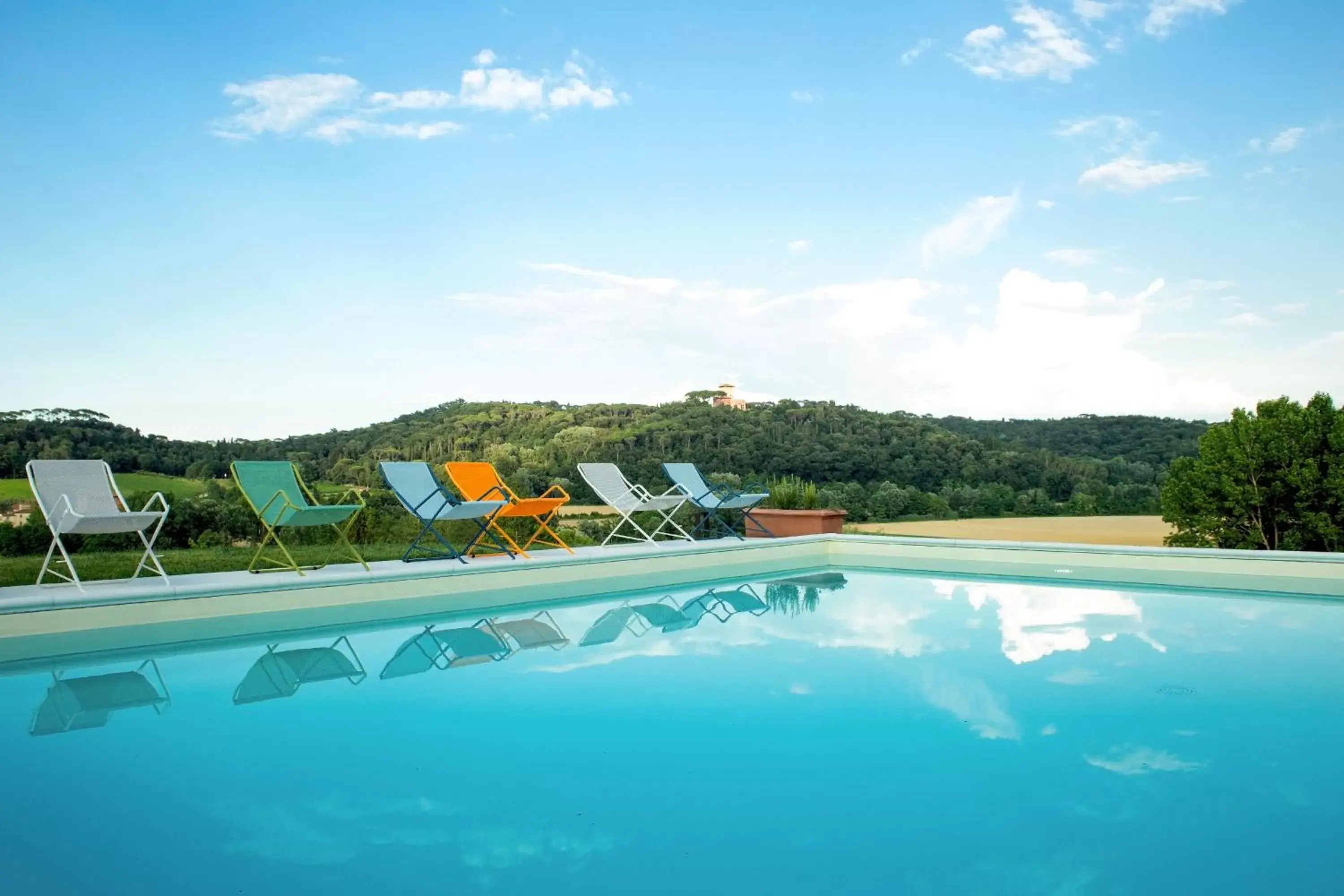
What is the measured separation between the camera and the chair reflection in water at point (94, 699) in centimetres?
356

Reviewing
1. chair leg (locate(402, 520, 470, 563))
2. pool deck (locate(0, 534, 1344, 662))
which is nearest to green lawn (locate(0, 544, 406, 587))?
chair leg (locate(402, 520, 470, 563))

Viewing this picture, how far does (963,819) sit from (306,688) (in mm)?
2933

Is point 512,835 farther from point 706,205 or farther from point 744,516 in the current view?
point 706,205

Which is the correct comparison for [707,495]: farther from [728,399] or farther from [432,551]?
[728,399]

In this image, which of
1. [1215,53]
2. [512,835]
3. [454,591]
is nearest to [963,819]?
[512,835]

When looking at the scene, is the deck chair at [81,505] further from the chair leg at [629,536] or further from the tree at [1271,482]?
the tree at [1271,482]

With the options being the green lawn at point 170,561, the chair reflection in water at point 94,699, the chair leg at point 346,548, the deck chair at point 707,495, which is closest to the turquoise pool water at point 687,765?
the chair reflection in water at point 94,699

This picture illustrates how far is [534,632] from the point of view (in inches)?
215

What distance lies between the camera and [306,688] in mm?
4098

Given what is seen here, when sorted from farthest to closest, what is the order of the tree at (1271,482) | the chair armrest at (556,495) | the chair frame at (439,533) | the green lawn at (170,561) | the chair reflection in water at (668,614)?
the tree at (1271,482), the chair armrest at (556,495), the chair frame at (439,533), the green lawn at (170,561), the chair reflection in water at (668,614)

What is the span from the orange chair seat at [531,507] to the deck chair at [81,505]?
7.77 feet


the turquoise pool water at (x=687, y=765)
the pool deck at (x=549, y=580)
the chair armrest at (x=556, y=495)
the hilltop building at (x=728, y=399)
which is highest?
the hilltop building at (x=728, y=399)

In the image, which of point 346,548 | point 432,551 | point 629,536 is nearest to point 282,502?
point 346,548

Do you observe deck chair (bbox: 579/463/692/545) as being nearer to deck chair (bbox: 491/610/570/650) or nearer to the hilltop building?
deck chair (bbox: 491/610/570/650)
